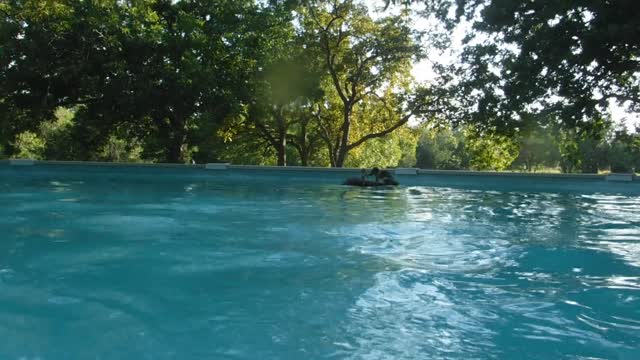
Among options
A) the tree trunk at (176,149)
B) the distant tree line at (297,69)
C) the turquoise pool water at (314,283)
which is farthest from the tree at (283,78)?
the turquoise pool water at (314,283)

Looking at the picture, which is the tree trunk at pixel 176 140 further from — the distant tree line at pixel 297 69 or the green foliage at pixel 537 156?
the green foliage at pixel 537 156

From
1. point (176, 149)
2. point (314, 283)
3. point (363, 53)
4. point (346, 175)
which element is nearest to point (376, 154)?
point (363, 53)

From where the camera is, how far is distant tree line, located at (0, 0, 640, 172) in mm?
13383

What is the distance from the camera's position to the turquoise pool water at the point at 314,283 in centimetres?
319

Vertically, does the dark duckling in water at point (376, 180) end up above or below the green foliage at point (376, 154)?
below

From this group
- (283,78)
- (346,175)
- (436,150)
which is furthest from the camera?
(436,150)

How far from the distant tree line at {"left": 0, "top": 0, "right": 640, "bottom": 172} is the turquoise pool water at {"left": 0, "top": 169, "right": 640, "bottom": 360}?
526 cm

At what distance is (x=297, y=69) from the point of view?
68.0ft

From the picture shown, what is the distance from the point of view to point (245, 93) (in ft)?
62.9

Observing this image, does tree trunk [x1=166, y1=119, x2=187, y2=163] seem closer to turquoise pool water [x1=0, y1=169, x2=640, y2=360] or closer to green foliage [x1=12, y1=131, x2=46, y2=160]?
turquoise pool water [x1=0, y1=169, x2=640, y2=360]

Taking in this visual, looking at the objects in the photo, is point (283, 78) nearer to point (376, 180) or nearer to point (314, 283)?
point (376, 180)

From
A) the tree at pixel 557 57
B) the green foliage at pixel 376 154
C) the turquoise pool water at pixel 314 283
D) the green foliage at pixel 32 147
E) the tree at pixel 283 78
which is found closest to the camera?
the turquoise pool water at pixel 314 283

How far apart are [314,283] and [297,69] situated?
55.9 ft

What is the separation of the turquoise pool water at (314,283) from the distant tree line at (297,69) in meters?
5.26
